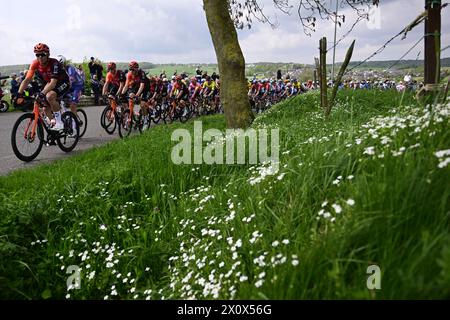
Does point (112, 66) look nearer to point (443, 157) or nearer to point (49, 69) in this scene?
point (49, 69)

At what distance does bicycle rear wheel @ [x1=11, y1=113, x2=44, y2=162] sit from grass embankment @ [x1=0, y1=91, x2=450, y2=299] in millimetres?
2634

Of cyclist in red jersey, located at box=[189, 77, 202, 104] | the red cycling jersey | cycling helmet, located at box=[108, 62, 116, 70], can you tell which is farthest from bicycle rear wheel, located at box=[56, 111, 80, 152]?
cyclist in red jersey, located at box=[189, 77, 202, 104]

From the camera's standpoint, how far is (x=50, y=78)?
9055 millimetres

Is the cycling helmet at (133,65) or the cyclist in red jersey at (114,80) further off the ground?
the cycling helmet at (133,65)

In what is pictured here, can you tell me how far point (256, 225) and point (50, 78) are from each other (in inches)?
308

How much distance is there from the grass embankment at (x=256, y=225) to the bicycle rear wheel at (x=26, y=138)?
2.63 meters

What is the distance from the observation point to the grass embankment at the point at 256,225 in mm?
2070

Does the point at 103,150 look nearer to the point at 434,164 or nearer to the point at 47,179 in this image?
the point at 47,179

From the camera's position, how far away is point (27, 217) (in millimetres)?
4355

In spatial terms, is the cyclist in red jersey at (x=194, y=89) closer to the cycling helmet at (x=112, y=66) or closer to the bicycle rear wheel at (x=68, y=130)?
the cycling helmet at (x=112, y=66)

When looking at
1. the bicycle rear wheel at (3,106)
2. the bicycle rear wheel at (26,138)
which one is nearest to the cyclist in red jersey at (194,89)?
the bicycle rear wheel at (3,106)

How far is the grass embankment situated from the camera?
2070 mm

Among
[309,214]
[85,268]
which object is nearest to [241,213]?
[309,214]
